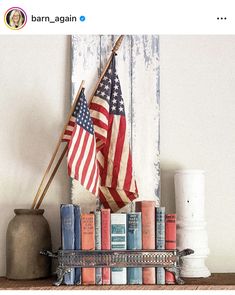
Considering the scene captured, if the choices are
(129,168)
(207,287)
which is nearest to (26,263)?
(129,168)

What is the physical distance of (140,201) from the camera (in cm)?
288

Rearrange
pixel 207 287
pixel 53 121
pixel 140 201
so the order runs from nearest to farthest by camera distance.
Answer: pixel 207 287 → pixel 140 201 → pixel 53 121

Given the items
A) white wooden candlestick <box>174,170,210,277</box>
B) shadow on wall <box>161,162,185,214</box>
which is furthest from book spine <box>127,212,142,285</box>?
shadow on wall <box>161,162,185,214</box>

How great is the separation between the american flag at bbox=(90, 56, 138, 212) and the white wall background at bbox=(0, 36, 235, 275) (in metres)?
0.23

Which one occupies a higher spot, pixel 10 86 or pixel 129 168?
pixel 10 86

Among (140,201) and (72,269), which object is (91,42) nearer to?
(140,201)

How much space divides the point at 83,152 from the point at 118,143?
23 centimetres

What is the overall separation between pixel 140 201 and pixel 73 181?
0.38 meters

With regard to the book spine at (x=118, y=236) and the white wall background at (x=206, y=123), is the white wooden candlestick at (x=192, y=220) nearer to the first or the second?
the white wall background at (x=206, y=123)

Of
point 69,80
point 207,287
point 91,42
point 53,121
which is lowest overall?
point 207,287

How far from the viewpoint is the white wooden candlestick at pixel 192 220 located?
2.88 metres

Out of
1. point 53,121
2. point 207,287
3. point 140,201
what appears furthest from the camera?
point 53,121

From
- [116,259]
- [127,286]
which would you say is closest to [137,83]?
[116,259]
